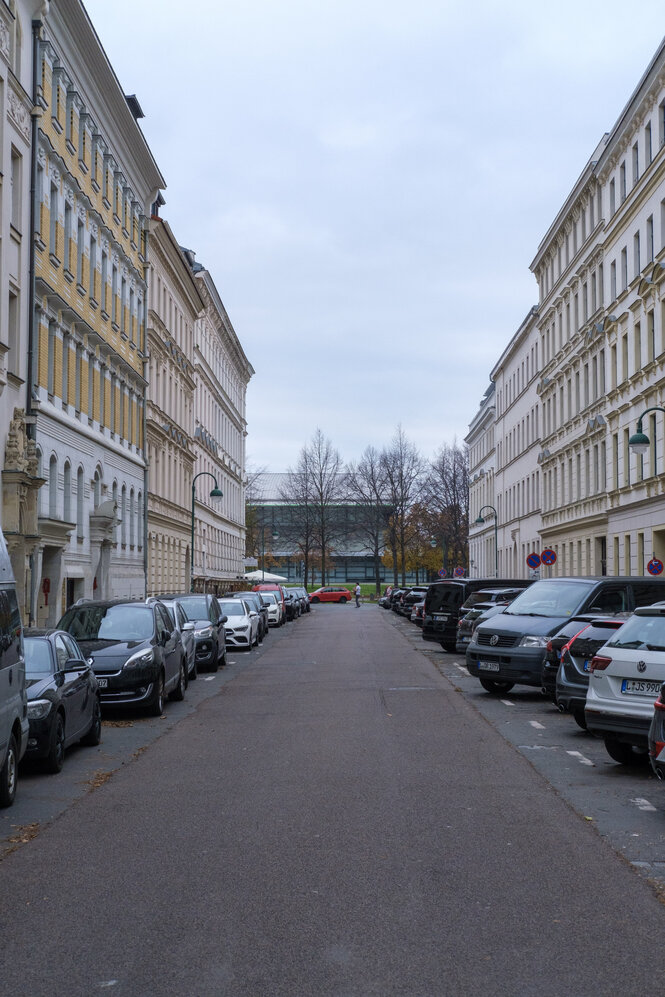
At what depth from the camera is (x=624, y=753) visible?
1210 centimetres

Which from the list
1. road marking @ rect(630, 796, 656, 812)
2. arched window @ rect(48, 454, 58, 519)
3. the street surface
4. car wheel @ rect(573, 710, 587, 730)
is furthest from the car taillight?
arched window @ rect(48, 454, 58, 519)

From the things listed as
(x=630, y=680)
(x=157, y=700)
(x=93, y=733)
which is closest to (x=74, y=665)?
(x=93, y=733)

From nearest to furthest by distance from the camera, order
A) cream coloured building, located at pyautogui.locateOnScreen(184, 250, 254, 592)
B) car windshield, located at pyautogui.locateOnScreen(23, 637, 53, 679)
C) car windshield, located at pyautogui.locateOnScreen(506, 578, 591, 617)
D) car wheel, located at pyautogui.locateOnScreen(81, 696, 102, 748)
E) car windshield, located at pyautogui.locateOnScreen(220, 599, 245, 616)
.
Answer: car windshield, located at pyautogui.locateOnScreen(23, 637, 53, 679) → car wheel, located at pyautogui.locateOnScreen(81, 696, 102, 748) → car windshield, located at pyautogui.locateOnScreen(506, 578, 591, 617) → car windshield, located at pyautogui.locateOnScreen(220, 599, 245, 616) → cream coloured building, located at pyautogui.locateOnScreen(184, 250, 254, 592)

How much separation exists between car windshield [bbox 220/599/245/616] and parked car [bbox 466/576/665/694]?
1550 centimetres

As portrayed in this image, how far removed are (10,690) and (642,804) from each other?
202 inches

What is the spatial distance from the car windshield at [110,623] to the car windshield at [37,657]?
4.47 meters

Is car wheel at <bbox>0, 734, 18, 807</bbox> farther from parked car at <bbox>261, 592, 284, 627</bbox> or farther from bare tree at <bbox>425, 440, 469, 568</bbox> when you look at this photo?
bare tree at <bbox>425, 440, 469, 568</bbox>

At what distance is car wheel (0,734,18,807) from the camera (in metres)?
9.62

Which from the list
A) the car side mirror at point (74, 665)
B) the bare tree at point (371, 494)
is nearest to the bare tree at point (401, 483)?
the bare tree at point (371, 494)

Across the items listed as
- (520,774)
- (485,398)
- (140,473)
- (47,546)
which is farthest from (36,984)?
(485,398)

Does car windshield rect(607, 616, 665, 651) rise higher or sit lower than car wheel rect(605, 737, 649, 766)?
higher

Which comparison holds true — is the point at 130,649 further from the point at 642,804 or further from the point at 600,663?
the point at 642,804

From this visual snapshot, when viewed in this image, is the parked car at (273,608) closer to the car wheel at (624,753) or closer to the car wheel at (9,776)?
the car wheel at (624,753)

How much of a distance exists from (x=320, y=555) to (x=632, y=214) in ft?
222
